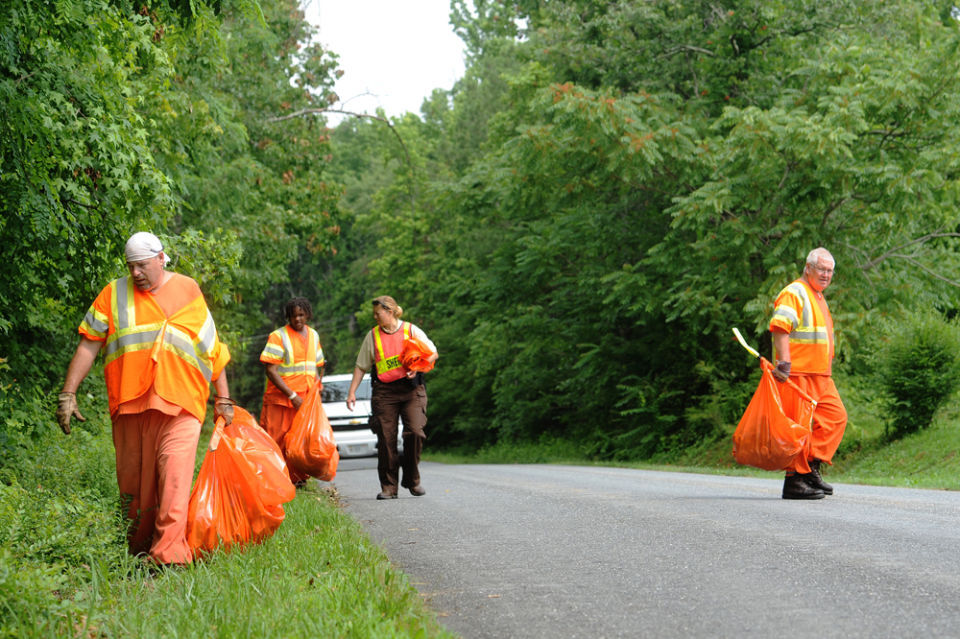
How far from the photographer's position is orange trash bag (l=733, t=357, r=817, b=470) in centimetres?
955

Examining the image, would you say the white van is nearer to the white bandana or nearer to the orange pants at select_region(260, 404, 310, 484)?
the orange pants at select_region(260, 404, 310, 484)

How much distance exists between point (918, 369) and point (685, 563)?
11.0 metres

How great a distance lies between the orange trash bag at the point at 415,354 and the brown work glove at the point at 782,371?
323 centimetres

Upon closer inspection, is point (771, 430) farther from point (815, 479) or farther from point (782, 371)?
point (815, 479)

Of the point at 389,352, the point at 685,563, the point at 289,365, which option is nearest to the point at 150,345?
the point at 685,563

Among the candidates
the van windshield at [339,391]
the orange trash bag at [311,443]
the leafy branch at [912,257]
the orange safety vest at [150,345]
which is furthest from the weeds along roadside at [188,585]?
the van windshield at [339,391]

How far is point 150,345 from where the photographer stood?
257 inches

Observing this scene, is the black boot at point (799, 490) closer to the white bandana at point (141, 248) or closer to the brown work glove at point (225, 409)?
the brown work glove at point (225, 409)

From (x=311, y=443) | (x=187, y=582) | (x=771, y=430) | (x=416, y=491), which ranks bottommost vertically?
(x=416, y=491)

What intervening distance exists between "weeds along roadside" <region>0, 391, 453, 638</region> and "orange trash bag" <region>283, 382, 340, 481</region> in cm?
250

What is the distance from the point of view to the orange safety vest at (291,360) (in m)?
11.3

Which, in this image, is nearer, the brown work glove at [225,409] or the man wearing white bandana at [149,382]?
the man wearing white bandana at [149,382]

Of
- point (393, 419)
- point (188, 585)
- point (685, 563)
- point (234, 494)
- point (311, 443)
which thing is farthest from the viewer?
point (393, 419)

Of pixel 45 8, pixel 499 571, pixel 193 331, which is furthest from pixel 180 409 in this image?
pixel 45 8
